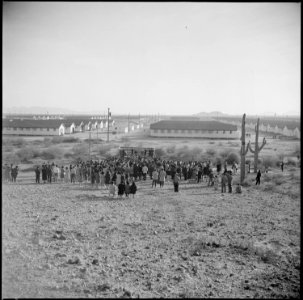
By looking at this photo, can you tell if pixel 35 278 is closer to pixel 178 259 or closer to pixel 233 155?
pixel 178 259

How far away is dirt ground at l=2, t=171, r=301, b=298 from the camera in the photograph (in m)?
5.64

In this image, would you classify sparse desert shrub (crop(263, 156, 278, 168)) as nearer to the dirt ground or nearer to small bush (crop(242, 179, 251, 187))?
small bush (crop(242, 179, 251, 187))

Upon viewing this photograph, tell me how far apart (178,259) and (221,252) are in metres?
1.17

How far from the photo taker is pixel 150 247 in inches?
302

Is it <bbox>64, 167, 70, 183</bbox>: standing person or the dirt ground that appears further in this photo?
<bbox>64, 167, 70, 183</bbox>: standing person

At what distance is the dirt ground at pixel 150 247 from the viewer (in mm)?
5641

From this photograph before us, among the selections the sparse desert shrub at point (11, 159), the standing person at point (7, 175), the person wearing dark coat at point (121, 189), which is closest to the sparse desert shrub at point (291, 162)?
the person wearing dark coat at point (121, 189)

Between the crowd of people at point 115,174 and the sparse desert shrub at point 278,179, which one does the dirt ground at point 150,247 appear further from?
the sparse desert shrub at point 278,179

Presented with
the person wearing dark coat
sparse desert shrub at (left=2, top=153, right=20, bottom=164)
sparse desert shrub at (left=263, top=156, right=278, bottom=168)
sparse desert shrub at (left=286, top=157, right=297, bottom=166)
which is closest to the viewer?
the person wearing dark coat

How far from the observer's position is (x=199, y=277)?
620 cm

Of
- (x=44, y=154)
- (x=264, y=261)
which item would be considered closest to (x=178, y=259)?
(x=264, y=261)

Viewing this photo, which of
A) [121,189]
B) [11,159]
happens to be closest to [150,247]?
[121,189]

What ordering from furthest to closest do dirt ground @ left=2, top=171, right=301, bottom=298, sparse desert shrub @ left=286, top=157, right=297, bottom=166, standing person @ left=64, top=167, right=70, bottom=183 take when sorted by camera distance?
sparse desert shrub @ left=286, top=157, right=297, bottom=166 → standing person @ left=64, top=167, right=70, bottom=183 → dirt ground @ left=2, top=171, right=301, bottom=298

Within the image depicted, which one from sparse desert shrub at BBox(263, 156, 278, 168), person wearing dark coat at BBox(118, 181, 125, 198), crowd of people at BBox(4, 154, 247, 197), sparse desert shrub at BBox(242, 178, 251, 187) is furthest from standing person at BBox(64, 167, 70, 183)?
sparse desert shrub at BBox(263, 156, 278, 168)
